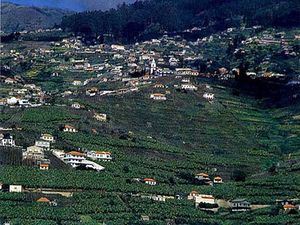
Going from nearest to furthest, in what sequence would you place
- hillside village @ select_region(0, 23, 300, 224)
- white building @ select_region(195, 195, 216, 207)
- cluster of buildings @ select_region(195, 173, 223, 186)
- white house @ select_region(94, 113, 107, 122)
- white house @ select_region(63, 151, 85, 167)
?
1. hillside village @ select_region(0, 23, 300, 224)
2. white building @ select_region(195, 195, 216, 207)
3. white house @ select_region(63, 151, 85, 167)
4. cluster of buildings @ select_region(195, 173, 223, 186)
5. white house @ select_region(94, 113, 107, 122)

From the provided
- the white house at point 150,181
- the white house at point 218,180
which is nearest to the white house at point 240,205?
the white house at point 150,181

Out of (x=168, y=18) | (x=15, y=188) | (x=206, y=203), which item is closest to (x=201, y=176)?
(x=206, y=203)

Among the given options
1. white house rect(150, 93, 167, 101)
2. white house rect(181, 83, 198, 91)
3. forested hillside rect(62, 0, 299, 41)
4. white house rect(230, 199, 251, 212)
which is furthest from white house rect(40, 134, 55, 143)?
forested hillside rect(62, 0, 299, 41)

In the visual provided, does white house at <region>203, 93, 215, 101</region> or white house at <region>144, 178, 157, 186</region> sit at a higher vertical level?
white house at <region>203, 93, 215, 101</region>

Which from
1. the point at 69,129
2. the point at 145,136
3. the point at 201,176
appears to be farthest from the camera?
the point at 145,136

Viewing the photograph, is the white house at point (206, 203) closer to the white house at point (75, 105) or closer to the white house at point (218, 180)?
the white house at point (218, 180)

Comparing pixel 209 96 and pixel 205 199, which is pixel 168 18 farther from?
pixel 205 199

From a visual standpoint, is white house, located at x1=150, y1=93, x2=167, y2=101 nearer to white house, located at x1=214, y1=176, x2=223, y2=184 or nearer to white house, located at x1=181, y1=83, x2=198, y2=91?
white house, located at x1=181, y1=83, x2=198, y2=91
